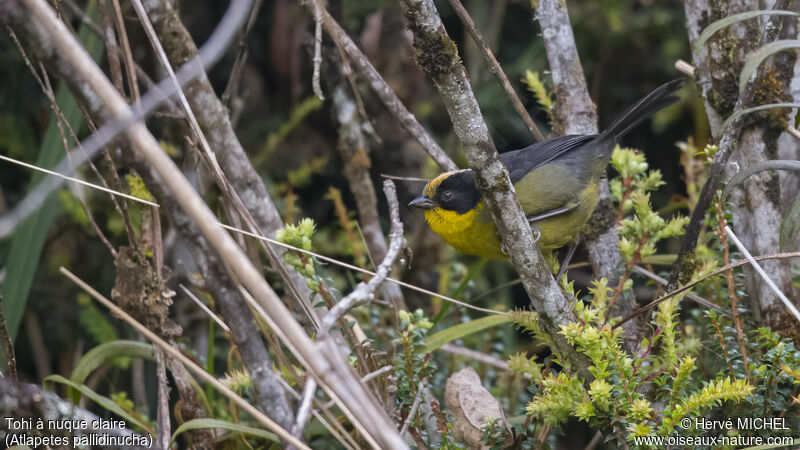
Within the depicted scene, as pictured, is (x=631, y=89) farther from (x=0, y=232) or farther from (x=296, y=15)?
(x=0, y=232)

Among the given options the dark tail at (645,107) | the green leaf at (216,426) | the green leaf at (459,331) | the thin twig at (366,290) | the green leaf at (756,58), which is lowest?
the green leaf at (216,426)

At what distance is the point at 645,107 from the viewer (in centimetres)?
270

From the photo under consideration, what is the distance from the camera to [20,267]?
250 cm

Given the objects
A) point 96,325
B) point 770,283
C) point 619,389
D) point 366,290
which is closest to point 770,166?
point 770,283

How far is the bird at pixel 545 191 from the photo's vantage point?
2.54m

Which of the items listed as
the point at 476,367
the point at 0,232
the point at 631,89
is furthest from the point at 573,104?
the point at 631,89

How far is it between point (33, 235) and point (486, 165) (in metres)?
1.78

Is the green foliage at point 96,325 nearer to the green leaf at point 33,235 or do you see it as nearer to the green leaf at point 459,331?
the green leaf at point 33,235

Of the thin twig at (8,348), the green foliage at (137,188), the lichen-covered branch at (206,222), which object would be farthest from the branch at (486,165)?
the thin twig at (8,348)

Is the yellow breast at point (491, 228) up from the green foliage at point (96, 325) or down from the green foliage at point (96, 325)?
up

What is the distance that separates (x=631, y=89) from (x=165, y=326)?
348 centimetres

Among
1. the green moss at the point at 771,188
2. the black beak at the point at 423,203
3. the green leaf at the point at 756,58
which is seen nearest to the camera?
the green leaf at the point at 756,58

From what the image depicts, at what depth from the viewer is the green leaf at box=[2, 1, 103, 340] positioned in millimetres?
2422

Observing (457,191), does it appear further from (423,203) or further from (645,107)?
(645,107)
